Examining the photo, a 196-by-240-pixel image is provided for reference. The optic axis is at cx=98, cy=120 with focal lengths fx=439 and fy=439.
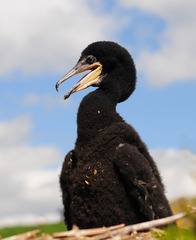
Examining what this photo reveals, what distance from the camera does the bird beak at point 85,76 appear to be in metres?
6.51

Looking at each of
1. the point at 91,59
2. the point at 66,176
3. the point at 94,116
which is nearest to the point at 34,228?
the point at 66,176

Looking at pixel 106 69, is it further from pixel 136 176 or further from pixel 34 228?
pixel 34 228

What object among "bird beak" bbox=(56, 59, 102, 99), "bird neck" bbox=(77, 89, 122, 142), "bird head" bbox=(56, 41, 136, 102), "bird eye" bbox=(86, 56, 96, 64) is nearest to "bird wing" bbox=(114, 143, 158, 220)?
"bird neck" bbox=(77, 89, 122, 142)

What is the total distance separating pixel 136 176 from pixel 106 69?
178 centimetres

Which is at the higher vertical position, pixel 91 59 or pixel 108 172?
pixel 91 59

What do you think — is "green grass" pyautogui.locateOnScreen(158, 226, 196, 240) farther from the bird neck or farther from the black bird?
the bird neck

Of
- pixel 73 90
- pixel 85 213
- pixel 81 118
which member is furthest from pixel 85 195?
pixel 73 90

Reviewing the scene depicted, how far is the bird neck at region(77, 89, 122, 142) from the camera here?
599 cm

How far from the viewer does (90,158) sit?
227 inches

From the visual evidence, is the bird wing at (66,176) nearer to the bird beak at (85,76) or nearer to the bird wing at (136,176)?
the bird wing at (136,176)

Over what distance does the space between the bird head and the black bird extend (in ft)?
0.06

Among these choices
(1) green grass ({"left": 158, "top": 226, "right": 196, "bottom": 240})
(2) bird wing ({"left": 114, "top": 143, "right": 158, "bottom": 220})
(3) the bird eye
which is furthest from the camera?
(3) the bird eye

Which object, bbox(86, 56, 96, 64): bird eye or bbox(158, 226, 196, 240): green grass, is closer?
bbox(158, 226, 196, 240): green grass

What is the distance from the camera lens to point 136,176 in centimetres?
561
